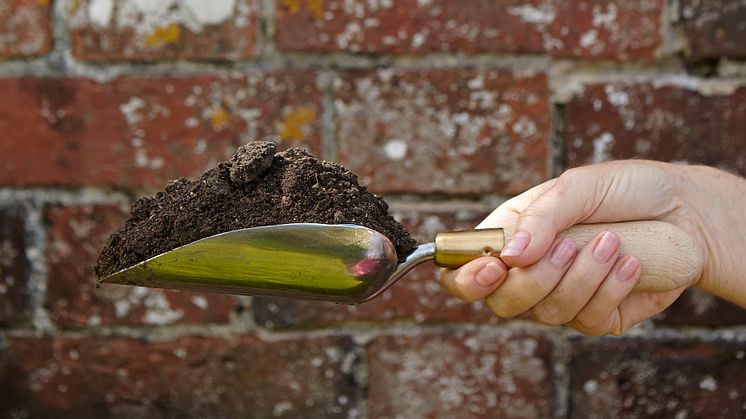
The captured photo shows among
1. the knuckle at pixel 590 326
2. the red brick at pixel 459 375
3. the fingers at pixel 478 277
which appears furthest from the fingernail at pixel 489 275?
the red brick at pixel 459 375

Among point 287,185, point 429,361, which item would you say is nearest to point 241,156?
point 287,185

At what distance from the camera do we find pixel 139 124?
0.75 m

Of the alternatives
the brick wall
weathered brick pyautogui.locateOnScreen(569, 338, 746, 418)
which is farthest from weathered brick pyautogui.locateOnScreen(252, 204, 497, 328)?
weathered brick pyautogui.locateOnScreen(569, 338, 746, 418)

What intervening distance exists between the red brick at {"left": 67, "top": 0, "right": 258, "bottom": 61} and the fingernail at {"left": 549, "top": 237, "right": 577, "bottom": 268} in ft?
1.17

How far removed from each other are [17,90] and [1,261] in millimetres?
171

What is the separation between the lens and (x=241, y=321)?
780 millimetres

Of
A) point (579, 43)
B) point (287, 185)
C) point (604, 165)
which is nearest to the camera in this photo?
point (287, 185)

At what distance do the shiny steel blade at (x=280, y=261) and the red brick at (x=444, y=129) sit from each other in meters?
0.26

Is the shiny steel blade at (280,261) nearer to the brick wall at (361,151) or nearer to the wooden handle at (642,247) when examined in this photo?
the wooden handle at (642,247)

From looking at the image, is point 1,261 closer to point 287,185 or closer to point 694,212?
point 287,185

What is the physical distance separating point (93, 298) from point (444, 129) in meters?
0.39

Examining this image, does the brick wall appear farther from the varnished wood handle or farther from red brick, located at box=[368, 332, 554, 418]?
the varnished wood handle

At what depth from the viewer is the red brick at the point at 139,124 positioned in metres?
0.74

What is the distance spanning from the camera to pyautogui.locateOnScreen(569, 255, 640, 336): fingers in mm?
543
